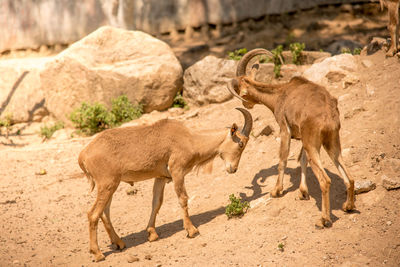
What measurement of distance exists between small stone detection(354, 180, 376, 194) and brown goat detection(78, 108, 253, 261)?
209 centimetres

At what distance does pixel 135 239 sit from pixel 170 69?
6.81 meters

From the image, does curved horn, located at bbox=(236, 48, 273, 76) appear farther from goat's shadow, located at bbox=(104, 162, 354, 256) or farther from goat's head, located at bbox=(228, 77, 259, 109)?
goat's shadow, located at bbox=(104, 162, 354, 256)

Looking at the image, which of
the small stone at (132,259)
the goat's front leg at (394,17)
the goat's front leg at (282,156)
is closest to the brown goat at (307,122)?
the goat's front leg at (282,156)

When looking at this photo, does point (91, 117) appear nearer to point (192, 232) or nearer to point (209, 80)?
point (209, 80)

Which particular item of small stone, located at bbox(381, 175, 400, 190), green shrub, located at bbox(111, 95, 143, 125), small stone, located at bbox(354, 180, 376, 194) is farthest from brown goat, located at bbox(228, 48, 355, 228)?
green shrub, located at bbox(111, 95, 143, 125)

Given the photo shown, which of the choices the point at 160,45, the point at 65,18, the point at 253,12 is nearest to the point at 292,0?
the point at 253,12

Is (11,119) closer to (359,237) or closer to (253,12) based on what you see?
(253,12)

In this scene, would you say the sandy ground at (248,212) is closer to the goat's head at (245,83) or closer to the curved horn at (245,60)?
the goat's head at (245,83)

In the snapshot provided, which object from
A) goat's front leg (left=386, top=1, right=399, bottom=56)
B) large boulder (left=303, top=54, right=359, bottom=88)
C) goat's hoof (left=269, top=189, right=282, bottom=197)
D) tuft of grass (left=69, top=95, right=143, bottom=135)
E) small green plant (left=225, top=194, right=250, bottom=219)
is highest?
goat's front leg (left=386, top=1, right=399, bottom=56)

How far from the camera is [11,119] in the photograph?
14977mm

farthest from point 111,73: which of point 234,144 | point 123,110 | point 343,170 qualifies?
point 343,170

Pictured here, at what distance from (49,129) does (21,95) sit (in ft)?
6.37

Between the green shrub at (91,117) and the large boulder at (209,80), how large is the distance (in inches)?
96.5

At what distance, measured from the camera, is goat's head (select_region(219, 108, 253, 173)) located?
8.85 metres
